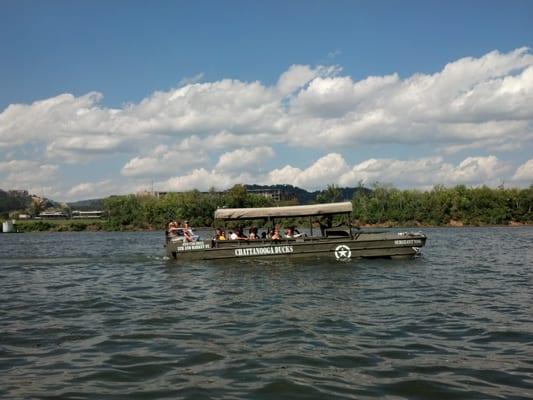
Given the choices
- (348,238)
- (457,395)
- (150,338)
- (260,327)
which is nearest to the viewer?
(457,395)

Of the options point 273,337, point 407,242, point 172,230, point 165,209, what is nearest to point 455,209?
point 165,209

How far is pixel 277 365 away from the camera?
10023 millimetres

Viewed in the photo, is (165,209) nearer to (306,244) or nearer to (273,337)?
(306,244)

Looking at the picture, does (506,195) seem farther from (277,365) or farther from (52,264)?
(277,365)

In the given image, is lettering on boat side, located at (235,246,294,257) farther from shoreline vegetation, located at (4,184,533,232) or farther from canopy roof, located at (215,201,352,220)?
shoreline vegetation, located at (4,184,533,232)

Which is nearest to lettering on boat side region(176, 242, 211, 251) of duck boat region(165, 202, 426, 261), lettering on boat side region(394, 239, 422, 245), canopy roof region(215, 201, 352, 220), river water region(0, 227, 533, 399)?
duck boat region(165, 202, 426, 261)

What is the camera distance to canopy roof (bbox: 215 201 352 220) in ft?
95.7

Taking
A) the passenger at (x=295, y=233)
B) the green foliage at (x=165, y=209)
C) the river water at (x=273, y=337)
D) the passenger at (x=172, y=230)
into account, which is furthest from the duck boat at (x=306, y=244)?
the green foliage at (x=165, y=209)

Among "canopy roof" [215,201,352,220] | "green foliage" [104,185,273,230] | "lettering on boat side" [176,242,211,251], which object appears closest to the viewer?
"canopy roof" [215,201,352,220]

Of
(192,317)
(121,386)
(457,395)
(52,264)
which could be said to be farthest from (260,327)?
(52,264)

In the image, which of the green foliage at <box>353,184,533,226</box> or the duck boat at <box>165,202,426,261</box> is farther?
the green foliage at <box>353,184,533,226</box>

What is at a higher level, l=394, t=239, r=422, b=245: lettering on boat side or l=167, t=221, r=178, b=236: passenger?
l=167, t=221, r=178, b=236: passenger

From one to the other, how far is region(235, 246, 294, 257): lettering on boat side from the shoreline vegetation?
2965 inches

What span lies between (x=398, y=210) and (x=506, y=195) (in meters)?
20.9
